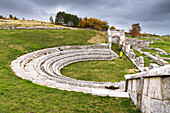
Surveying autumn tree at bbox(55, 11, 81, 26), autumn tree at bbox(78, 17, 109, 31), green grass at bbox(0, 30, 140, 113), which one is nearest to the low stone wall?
green grass at bbox(0, 30, 140, 113)

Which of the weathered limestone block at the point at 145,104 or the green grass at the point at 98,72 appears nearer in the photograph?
the weathered limestone block at the point at 145,104

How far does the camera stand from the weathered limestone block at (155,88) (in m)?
3.54

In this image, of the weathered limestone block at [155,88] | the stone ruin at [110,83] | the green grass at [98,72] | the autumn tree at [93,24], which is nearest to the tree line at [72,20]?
the autumn tree at [93,24]

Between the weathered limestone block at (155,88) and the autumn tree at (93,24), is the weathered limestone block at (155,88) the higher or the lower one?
the lower one

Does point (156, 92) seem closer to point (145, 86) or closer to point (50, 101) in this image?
point (145, 86)

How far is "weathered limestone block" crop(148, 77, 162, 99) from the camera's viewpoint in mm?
3545

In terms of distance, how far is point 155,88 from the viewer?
3717 millimetres

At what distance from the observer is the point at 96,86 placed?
8.52m

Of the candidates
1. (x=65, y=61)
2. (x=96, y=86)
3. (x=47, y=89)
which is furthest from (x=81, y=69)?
(x=47, y=89)

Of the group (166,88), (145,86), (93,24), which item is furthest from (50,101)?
(93,24)

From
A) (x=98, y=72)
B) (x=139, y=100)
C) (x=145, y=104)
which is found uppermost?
(x=145, y=104)

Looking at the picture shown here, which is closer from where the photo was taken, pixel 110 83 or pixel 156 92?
pixel 156 92

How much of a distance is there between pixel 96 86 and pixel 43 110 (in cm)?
437

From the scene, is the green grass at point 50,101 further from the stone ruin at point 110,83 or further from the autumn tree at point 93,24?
the autumn tree at point 93,24
